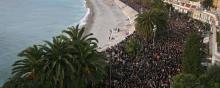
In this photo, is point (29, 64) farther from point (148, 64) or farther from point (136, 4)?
point (136, 4)

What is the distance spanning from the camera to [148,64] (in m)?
54.7

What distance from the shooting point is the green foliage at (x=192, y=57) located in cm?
4825

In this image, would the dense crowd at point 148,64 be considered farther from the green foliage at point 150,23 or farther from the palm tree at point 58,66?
the palm tree at point 58,66

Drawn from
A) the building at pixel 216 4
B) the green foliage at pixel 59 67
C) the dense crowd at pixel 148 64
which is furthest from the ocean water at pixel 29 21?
the building at pixel 216 4

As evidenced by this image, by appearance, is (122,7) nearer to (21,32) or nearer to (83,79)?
(21,32)

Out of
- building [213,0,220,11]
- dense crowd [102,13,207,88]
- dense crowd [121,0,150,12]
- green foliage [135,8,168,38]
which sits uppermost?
dense crowd [121,0,150,12]

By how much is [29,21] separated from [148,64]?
193 ft

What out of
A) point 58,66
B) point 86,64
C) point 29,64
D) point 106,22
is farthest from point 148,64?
point 106,22

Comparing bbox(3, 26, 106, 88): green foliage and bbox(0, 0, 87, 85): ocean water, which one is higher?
bbox(0, 0, 87, 85): ocean water

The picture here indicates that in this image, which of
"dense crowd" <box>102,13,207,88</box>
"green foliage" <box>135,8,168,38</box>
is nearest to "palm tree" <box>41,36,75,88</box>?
"dense crowd" <box>102,13,207,88</box>

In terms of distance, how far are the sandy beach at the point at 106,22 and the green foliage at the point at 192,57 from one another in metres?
25.5

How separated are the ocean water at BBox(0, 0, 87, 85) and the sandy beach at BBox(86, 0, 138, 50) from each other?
3245 mm

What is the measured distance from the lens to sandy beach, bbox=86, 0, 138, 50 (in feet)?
286

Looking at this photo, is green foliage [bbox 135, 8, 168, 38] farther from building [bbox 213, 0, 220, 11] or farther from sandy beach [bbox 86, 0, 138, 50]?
building [bbox 213, 0, 220, 11]
